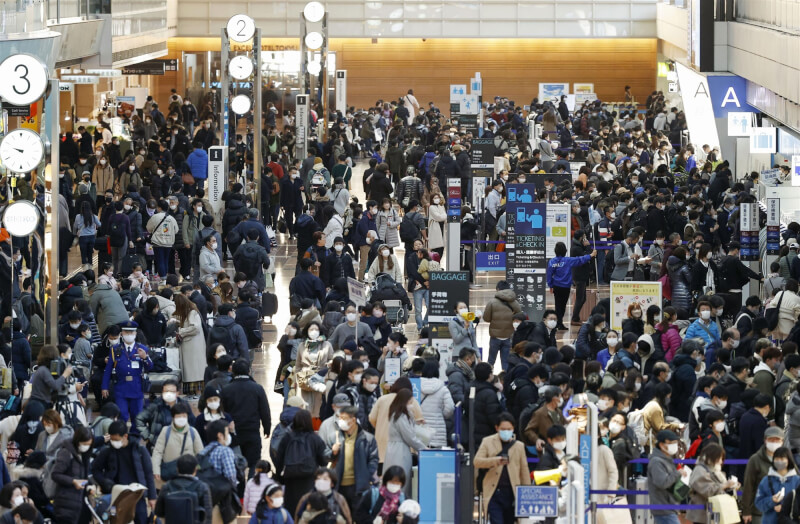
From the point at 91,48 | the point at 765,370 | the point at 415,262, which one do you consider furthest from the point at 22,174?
the point at 91,48

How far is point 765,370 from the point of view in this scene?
46.6 feet

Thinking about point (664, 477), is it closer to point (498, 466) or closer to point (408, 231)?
point (498, 466)

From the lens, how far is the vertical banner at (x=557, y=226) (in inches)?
840

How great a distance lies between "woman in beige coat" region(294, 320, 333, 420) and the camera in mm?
14578

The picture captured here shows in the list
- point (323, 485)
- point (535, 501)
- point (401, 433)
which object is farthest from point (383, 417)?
point (535, 501)

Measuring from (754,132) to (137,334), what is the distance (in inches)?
710

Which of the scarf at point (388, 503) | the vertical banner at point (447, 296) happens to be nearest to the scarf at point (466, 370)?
the vertical banner at point (447, 296)

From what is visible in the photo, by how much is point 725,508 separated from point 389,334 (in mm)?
6099

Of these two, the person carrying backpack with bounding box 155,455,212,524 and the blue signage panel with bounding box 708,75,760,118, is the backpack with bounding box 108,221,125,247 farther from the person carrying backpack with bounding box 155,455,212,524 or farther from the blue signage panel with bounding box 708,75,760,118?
the blue signage panel with bounding box 708,75,760,118

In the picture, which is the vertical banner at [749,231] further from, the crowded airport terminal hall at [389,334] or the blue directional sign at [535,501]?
the blue directional sign at [535,501]

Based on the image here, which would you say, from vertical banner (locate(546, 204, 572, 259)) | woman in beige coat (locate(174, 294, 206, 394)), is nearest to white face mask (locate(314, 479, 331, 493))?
woman in beige coat (locate(174, 294, 206, 394))

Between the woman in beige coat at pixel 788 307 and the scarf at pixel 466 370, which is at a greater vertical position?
the woman in beige coat at pixel 788 307

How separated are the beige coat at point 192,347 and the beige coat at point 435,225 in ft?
26.1

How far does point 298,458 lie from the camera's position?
38.9 ft
